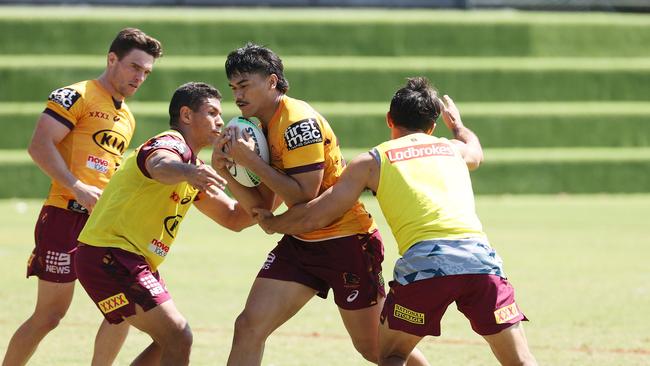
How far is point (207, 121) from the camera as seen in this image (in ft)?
20.5

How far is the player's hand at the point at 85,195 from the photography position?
21.9 ft

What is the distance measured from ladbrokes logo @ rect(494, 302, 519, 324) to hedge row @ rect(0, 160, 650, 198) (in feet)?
50.5

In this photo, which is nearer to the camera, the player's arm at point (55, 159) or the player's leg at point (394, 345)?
the player's leg at point (394, 345)

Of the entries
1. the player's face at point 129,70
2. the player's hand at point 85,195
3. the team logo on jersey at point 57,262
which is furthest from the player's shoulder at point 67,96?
the team logo on jersey at point 57,262

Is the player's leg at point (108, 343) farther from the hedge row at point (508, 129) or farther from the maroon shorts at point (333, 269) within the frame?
the hedge row at point (508, 129)

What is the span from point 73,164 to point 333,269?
1.91 meters

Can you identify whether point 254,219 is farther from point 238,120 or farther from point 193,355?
point 193,355

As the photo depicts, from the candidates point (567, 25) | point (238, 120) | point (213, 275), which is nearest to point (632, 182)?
point (567, 25)

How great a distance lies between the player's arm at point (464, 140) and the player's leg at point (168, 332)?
178 centimetres

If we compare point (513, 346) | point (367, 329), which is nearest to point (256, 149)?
point (367, 329)

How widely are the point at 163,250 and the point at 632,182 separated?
55.4 ft

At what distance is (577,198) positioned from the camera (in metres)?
21.1

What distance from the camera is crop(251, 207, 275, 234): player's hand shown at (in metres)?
6.10

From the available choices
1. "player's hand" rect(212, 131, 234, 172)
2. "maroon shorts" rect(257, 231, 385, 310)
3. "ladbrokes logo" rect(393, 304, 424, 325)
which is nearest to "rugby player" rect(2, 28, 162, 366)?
"player's hand" rect(212, 131, 234, 172)
